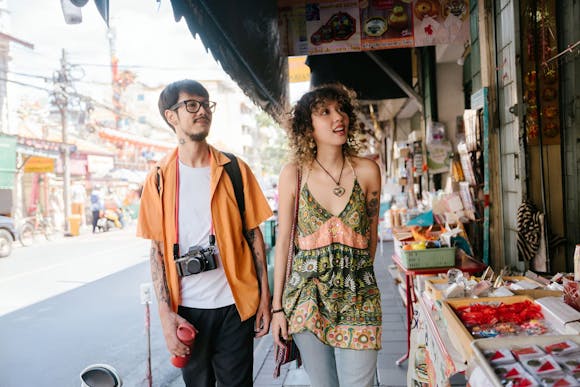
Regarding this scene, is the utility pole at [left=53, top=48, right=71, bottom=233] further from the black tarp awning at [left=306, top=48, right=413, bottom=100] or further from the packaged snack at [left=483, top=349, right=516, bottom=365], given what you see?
the packaged snack at [left=483, top=349, right=516, bottom=365]

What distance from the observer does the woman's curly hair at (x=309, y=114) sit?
224 centimetres

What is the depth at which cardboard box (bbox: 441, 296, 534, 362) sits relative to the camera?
175cm

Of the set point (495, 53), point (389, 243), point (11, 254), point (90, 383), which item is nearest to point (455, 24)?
point (495, 53)

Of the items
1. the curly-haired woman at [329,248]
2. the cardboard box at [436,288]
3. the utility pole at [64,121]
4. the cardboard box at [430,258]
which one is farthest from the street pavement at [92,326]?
the utility pole at [64,121]

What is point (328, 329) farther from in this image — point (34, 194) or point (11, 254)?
point (34, 194)

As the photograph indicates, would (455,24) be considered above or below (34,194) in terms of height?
above

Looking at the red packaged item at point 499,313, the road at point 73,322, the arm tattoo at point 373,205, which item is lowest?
the road at point 73,322

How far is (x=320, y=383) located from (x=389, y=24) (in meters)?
4.16

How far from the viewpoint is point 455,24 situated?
4746 millimetres

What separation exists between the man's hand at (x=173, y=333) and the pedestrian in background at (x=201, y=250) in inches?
1.2

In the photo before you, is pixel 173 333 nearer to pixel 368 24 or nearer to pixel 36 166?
pixel 368 24

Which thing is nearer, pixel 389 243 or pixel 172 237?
pixel 172 237

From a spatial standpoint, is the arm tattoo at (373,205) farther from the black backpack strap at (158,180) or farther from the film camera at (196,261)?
the black backpack strap at (158,180)

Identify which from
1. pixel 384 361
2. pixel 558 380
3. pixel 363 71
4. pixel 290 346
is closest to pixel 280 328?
pixel 290 346
